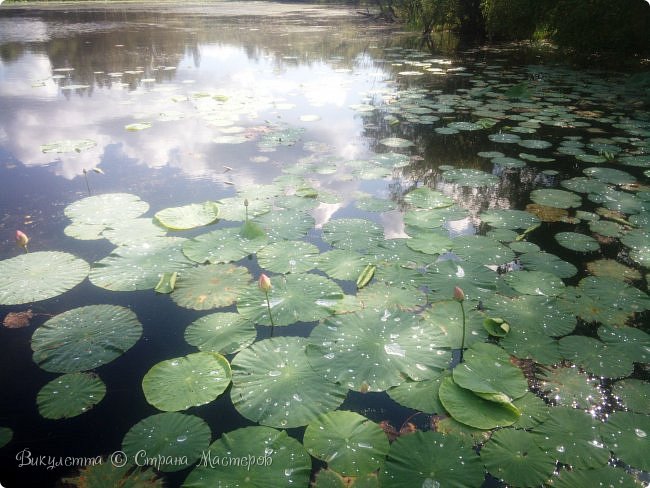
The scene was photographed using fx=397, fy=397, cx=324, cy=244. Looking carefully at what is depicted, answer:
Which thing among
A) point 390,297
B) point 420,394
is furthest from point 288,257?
point 420,394

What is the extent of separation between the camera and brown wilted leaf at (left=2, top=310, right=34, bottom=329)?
159 cm

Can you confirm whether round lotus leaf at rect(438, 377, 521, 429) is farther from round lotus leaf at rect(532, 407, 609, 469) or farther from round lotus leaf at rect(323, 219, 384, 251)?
round lotus leaf at rect(323, 219, 384, 251)

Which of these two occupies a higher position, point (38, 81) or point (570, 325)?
point (38, 81)

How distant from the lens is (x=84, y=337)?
150 cm

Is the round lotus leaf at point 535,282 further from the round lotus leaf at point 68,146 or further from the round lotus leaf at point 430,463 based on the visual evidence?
the round lotus leaf at point 68,146

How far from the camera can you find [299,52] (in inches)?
361

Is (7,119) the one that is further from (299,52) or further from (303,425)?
(299,52)

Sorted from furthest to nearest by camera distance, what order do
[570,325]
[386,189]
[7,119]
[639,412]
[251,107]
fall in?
[251,107] → [7,119] → [386,189] → [570,325] → [639,412]

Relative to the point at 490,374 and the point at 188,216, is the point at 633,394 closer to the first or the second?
the point at 490,374

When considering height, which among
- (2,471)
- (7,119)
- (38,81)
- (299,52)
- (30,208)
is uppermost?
(299,52)

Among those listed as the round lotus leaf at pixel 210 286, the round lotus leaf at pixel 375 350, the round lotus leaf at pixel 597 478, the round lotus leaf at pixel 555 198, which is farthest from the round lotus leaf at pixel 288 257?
the round lotus leaf at pixel 555 198

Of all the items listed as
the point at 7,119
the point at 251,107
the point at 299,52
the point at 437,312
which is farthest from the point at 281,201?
the point at 299,52

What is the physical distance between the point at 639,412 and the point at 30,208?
128 inches

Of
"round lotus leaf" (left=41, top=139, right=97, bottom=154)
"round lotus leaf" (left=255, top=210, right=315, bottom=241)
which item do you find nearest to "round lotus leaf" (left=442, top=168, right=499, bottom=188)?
"round lotus leaf" (left=255, top=210, right=315, bottom=241)
